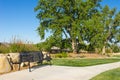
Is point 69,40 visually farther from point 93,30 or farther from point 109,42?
point 109,42

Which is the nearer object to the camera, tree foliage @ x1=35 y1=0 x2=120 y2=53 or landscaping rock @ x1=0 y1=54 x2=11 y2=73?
landscaping rock @ x1=0 y1=54 x2=11 y2=73

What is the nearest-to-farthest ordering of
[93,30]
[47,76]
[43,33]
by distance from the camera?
[47,76]
[93,30]
[43,33]

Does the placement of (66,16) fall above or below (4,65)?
above

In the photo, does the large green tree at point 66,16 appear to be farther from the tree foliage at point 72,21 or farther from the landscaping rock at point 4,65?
the landscaping rock at point 4,65

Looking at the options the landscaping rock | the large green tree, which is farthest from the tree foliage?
the landscaping rock

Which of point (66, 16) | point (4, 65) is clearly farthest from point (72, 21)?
point (4, 65)

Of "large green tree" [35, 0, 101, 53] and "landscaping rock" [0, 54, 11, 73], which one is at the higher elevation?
"large green tree" [35, 0, 101, 53]

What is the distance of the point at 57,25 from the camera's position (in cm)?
5256

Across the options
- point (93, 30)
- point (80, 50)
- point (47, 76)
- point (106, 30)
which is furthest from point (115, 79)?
point (106, 30)

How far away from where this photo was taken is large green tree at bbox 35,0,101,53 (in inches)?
2053

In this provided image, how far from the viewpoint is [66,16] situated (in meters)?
52.9

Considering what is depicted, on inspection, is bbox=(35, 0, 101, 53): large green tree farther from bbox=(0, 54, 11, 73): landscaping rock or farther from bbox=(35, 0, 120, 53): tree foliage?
bbox=(0, 54, 11, 73): landscaping rock

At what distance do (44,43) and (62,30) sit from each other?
444 cm

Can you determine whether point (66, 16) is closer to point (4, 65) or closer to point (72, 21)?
point (72, 21)
